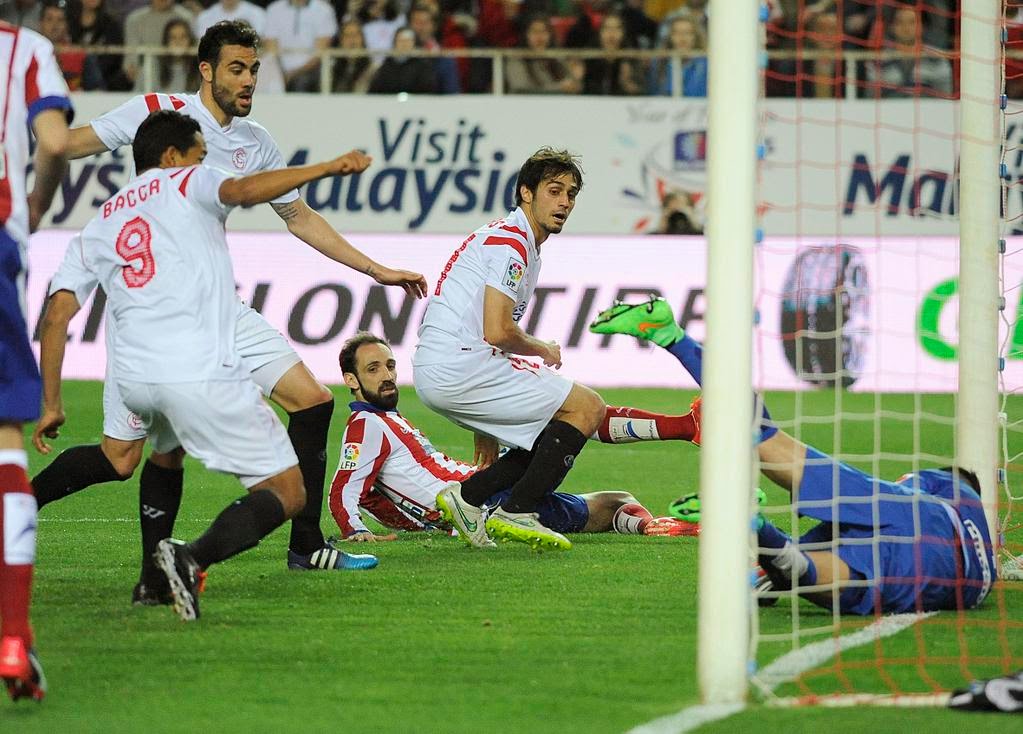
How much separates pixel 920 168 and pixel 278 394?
1130 centimetres

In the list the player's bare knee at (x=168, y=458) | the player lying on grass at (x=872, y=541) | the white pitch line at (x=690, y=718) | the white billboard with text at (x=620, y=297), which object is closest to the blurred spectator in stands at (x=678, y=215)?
the white billboard with text at (x=620, y=297)

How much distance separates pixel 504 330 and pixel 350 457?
3.12 ft

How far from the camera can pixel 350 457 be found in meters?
6.95

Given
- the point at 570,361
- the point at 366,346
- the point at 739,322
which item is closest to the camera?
the point at 739,322

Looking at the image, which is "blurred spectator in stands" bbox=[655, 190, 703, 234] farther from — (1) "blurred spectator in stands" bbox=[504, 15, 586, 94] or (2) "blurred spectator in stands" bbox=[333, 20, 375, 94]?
(2) "blurred spectator in stands" bbox=[333, 20, 375, 94]

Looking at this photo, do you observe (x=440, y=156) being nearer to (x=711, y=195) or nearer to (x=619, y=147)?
(x=619, y=147)

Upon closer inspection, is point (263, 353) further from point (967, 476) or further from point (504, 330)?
point (967, 476)

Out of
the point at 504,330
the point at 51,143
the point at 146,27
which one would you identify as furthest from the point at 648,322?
the point at 146,27

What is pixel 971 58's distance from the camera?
18.8 feet

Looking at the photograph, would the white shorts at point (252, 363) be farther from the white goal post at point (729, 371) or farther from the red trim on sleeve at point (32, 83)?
the white goal post at point (729, 371)

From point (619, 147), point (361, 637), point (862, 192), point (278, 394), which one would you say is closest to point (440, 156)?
point (619, 147)

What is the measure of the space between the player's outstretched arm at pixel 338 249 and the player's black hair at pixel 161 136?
3.46 feet

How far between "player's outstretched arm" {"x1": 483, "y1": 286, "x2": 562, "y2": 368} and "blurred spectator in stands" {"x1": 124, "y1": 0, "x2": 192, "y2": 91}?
9.89 metres

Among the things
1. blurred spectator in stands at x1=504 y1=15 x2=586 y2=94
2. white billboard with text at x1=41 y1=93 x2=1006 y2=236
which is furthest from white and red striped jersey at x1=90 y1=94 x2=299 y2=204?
blurred spectator in stands at x1=504 y1=15 x2=586 y2=94
